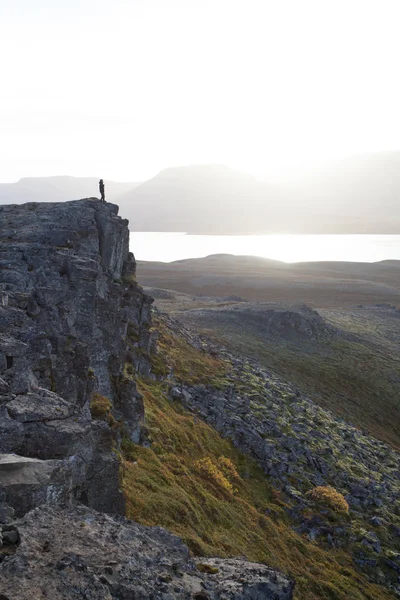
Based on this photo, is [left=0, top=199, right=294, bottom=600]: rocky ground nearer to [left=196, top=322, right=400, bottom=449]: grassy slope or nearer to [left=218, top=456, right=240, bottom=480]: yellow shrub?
[left=218, top=456, right=240, bottom=480]: yellow shrub

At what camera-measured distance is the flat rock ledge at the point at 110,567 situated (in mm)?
7793

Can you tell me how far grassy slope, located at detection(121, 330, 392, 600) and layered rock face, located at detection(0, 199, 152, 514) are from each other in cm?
221

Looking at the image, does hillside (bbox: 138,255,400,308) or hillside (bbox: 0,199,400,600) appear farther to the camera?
hillside (bbox: 138,255,400,308)

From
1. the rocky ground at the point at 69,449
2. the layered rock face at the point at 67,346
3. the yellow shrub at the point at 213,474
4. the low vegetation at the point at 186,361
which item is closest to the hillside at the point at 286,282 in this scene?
the low vegetation at the point at 186,361

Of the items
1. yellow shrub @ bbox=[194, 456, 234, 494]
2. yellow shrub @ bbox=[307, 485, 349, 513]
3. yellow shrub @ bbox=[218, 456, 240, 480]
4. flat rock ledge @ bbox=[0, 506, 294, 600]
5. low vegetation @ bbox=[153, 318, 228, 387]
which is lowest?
yellow shrub @ bbox=[307, 485, 349, 513]

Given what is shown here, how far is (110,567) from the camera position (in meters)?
8.63

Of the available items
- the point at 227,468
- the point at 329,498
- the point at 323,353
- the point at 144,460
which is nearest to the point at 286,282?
the point at 323,353

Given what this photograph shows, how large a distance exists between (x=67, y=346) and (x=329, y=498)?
62.4 feet

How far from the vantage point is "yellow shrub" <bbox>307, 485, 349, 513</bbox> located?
27516mm

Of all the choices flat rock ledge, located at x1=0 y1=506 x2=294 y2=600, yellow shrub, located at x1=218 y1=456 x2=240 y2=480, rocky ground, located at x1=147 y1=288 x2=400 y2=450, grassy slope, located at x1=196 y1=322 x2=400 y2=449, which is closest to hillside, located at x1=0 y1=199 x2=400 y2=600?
flat rock ledge, located at x1=0 y1=506 x2=294 y2=600

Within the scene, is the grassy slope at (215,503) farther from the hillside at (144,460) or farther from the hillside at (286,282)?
the hillside at (286,282)

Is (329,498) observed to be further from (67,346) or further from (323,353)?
(323,353)

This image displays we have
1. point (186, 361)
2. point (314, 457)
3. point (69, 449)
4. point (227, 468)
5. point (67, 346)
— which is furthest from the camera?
point (186, 361)

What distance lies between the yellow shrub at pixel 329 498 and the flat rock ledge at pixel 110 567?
59.8 ft
